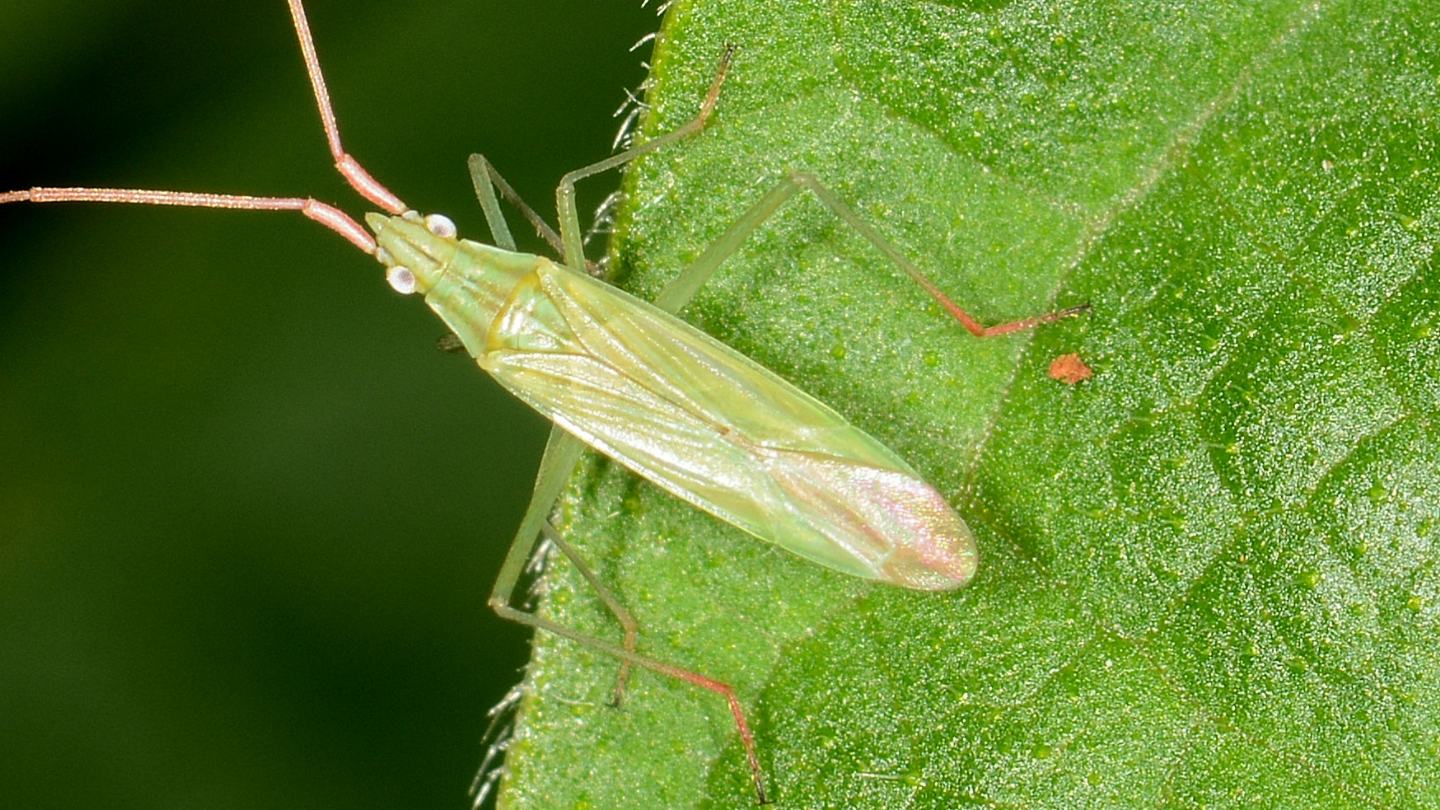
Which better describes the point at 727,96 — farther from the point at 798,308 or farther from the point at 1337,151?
the point at 1337,151

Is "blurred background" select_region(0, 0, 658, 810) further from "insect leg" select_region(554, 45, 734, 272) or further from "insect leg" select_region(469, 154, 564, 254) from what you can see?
"insect leg" select_region(554, 45, 734, 272)

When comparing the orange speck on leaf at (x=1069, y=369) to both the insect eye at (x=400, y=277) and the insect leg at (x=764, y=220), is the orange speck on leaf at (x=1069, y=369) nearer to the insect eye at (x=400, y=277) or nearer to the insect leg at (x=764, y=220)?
the insect leg at (x=764, y=220)

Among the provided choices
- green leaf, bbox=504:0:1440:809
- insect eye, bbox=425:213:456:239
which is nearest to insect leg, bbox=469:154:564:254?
insect eye, bbox=425:213:456:239

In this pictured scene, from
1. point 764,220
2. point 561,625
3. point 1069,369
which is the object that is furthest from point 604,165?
point 1069,369

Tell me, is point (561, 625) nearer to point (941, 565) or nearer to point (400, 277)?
point (941, 565)

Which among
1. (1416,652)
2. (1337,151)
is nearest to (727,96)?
(1337,151)
